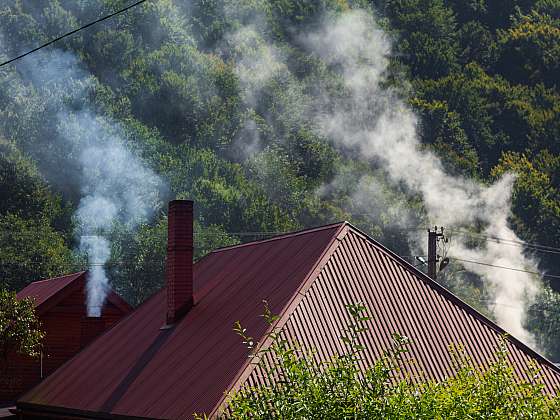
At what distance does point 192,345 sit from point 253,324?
2.15m

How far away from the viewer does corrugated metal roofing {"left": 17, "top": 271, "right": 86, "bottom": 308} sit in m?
35.2

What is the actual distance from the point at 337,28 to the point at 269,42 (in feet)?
31.3

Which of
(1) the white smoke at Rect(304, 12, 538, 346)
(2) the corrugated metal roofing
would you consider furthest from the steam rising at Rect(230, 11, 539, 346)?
(2) the corrugated metal roofing

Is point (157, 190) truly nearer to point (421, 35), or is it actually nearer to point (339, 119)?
point (339, 119)

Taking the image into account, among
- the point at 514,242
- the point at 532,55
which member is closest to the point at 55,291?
the point at 514,242

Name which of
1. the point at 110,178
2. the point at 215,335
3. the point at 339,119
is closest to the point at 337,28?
the point at 339,119

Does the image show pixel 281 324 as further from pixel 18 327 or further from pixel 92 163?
pixel 92 163

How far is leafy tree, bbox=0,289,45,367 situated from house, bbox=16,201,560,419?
6.01m

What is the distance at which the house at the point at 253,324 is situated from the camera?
785 inches

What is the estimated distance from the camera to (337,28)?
424 feet

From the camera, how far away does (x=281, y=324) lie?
19.5 metres

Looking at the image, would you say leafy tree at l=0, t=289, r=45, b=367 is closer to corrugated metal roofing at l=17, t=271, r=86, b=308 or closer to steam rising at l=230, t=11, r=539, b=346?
corrugated metal roofing at l=17, t=271, r=86, b=308

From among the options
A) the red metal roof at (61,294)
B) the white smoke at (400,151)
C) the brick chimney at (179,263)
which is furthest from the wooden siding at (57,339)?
the white smoke at (400,151)

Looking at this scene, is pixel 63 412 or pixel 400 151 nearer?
pixel 63 412
